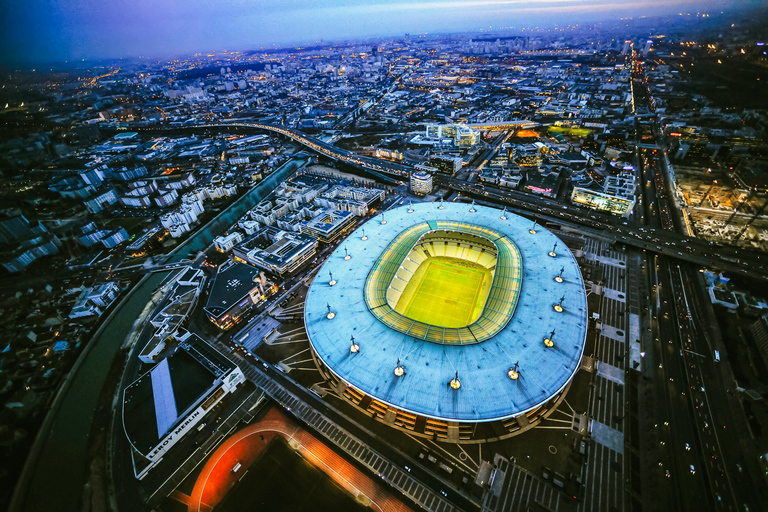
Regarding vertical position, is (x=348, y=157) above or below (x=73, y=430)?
above

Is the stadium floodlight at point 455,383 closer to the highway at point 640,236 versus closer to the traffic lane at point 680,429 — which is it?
the traffic lane at point 680,429

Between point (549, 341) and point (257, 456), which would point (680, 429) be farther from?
point (257, 456)

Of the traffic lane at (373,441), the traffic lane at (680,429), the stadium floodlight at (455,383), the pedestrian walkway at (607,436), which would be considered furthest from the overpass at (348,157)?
the pedestrian walkway at (607,436)

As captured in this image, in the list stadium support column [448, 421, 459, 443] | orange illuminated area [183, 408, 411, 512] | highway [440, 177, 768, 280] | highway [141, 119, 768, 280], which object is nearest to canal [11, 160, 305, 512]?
orange illuminated area [183, 408, 411, 512]

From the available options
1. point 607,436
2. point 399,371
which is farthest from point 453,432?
point 607,436

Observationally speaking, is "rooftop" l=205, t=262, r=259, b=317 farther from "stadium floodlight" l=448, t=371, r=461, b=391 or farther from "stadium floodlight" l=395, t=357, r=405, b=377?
"stadium floodlight" l=448, t=371, r=461, b=391

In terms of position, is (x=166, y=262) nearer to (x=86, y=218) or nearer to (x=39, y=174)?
(x=86, y=218)
